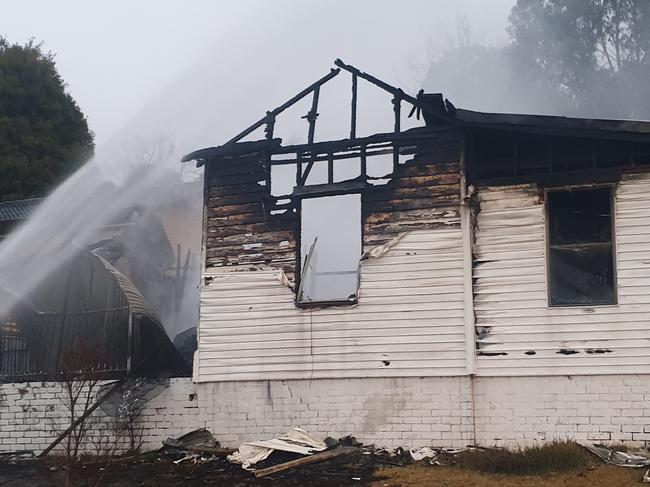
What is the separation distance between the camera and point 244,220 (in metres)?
14.5

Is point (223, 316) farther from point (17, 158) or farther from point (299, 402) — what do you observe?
point (17, 158)

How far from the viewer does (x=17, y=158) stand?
30.1m

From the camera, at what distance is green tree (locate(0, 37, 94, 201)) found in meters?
30.1

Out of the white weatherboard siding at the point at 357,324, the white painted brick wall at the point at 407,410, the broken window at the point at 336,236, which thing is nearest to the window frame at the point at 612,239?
the white painted brick wall at the point at 407,410

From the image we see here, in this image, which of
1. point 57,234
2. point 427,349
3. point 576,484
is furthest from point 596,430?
point 57,234

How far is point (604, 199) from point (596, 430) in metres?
3.49

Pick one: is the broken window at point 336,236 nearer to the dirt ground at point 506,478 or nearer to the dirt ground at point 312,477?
the dirt ground at point 312,477

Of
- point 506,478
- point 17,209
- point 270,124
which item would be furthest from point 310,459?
point 17,209

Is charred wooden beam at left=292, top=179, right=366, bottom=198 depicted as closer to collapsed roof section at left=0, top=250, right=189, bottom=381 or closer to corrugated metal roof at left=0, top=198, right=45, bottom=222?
collapsed roof section at left=0, top=250, right=189, bottom=381

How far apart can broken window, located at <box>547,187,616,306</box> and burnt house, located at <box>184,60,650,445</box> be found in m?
0.02

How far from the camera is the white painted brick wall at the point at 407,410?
11.9 metres

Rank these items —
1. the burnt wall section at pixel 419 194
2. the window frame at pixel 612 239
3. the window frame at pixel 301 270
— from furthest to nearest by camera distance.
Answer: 1. the window frame at pixel 301 270
2. the burnt wall section at pixel 419 194
3. the window frame at pixel 612 239

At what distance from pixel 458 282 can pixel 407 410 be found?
216cm

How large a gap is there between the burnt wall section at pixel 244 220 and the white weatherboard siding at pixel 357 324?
303 mm
